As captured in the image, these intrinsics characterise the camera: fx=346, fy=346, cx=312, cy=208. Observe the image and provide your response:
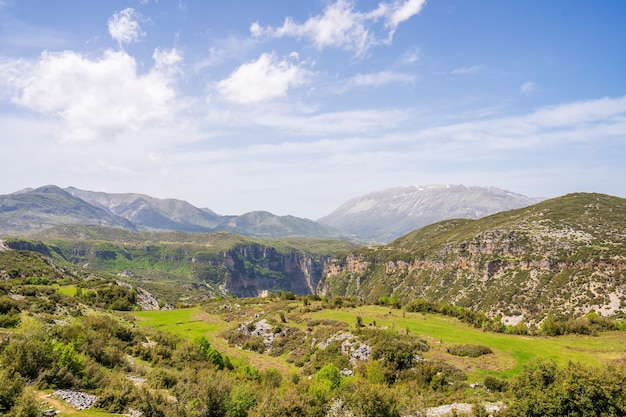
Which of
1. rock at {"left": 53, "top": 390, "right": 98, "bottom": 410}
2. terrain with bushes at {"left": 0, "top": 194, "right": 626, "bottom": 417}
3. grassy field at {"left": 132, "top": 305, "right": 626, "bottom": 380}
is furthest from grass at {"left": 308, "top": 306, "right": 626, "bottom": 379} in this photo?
rock at {"left": 53, "top": 390, "right": 98, "bottom": 410}

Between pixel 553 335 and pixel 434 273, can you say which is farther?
pixel 434 273

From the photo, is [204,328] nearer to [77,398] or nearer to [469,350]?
[77,398]

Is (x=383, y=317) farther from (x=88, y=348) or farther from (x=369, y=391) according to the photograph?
(x=88, y=348)

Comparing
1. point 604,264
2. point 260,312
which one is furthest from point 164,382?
point 604,264

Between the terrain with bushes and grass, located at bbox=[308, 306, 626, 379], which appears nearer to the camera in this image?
the terrain with bushes

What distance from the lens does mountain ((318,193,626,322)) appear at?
8475cm

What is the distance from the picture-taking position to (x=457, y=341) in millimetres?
37719

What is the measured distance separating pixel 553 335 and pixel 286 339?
32.2 m

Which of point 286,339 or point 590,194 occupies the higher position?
point 590,194

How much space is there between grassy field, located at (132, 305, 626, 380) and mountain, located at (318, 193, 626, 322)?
40.0m

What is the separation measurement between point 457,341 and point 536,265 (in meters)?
84.1

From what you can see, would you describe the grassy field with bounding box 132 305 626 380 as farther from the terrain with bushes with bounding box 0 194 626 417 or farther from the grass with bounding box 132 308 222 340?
the terrain with bushes with bounding box 0 194 626 417

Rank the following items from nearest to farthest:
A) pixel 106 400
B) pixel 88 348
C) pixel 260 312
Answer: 1. pixel 106 400
2. pixel 88 348
3. pixel 260 312

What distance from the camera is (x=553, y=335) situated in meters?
40.6
